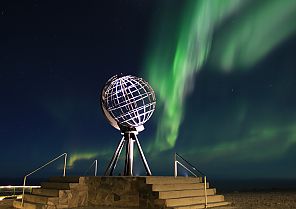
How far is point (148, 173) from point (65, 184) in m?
4.62

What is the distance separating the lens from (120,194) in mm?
13039

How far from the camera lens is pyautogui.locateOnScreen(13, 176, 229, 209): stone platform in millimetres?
12336

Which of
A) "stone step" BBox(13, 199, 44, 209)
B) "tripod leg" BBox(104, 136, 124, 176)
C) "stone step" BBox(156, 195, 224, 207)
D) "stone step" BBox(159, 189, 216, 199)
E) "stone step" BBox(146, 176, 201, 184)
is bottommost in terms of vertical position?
Result: "stone step" BBox(13, 199, 44, 209)

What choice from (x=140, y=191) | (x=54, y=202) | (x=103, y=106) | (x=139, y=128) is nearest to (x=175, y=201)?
(x=140, y=191)

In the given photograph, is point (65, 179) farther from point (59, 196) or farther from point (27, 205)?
point (27, 205)

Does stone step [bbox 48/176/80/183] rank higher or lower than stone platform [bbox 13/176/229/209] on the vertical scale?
higher

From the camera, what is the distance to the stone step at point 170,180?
12770 mm

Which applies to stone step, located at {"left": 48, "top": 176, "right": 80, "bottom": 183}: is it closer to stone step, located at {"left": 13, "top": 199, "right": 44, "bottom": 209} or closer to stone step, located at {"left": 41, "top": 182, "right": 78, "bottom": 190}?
stone step, located at {"left": 41, "top": 182, "right": 78, "bottom": 190}

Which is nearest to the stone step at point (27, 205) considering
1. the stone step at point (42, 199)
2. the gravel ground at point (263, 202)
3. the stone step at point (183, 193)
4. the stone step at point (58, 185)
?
the stone step at point (42, 199)

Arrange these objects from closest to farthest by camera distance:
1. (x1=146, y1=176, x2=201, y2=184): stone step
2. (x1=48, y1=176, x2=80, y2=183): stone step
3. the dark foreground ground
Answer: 1. (x1=146, y1=176, x2=201, y2=184): stone step
2. (x1=48, y1=176, x2=80, y2=183): stone step
3. the dark foreground ground

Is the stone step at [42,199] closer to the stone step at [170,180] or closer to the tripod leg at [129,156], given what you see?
the stone step at [170,180]

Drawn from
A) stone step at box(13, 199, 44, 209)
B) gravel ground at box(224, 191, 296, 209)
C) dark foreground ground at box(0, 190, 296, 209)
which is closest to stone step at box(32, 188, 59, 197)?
stone step at box(13, 199, 44, 209)

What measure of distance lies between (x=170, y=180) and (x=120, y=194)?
2.17 metres

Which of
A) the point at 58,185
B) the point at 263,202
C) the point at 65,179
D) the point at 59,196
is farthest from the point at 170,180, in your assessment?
the point at 263,202
